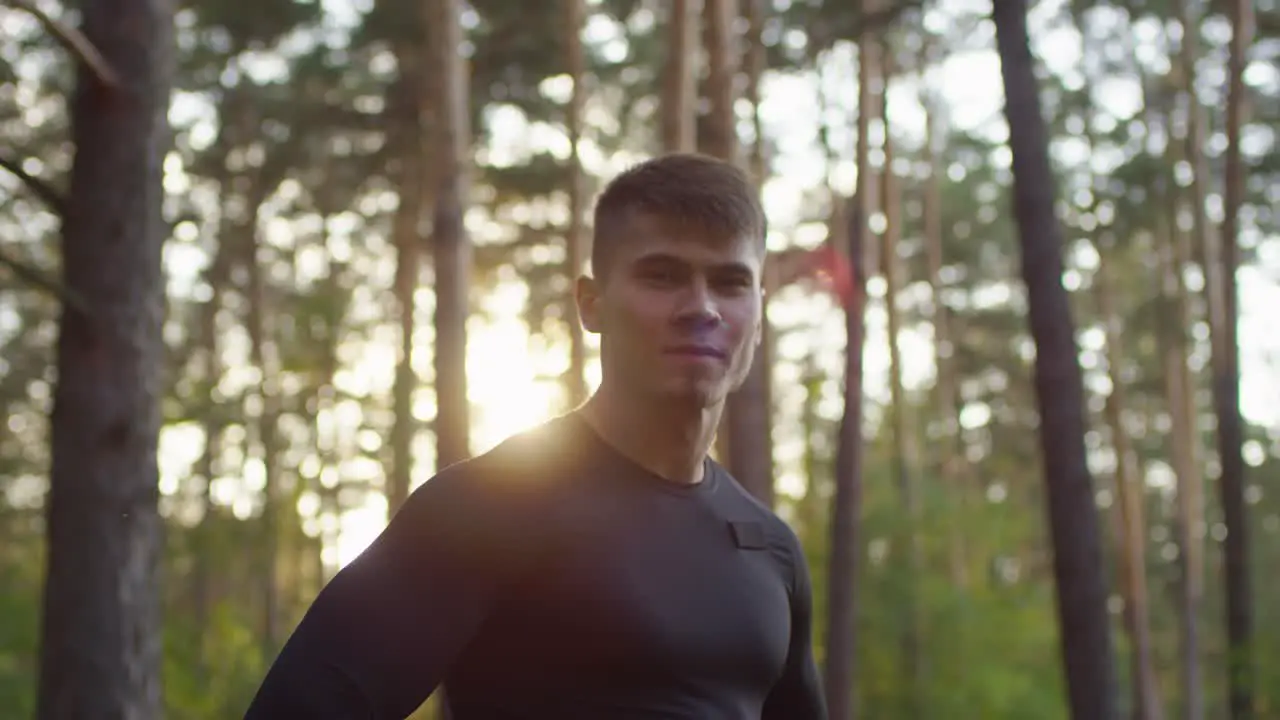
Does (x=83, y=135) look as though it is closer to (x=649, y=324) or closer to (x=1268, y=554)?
(x=649, y=324)

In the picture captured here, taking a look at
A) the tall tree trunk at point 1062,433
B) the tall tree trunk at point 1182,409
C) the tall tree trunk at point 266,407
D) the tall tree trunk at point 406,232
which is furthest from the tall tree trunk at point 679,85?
the tall tree trunk at point 1182,409

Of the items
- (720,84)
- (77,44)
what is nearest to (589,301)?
(77,44)

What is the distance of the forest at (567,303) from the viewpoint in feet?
17.7

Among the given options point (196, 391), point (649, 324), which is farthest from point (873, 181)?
point (649, 324)

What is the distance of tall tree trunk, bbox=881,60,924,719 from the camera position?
18531 mm

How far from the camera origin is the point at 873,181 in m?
22.7

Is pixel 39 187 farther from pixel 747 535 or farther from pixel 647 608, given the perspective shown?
pixel 647 608

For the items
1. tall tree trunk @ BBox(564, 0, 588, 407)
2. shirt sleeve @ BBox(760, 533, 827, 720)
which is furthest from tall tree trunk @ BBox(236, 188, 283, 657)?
shirt sleeve @ BBox(760, 533, 827, 720)

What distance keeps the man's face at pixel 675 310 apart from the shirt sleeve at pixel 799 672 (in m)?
0.42

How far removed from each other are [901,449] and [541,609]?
1964 centimetres

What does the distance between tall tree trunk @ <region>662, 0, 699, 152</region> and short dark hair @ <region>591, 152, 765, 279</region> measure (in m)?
11.6

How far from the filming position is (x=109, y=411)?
520 cm

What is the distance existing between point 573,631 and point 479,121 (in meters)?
17.5

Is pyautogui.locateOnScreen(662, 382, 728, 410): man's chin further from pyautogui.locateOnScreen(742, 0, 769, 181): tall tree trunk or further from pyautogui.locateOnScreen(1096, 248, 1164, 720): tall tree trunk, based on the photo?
pyautogui.locateOnScreen(1096, 248, 1164, 720): tall tree trunk
